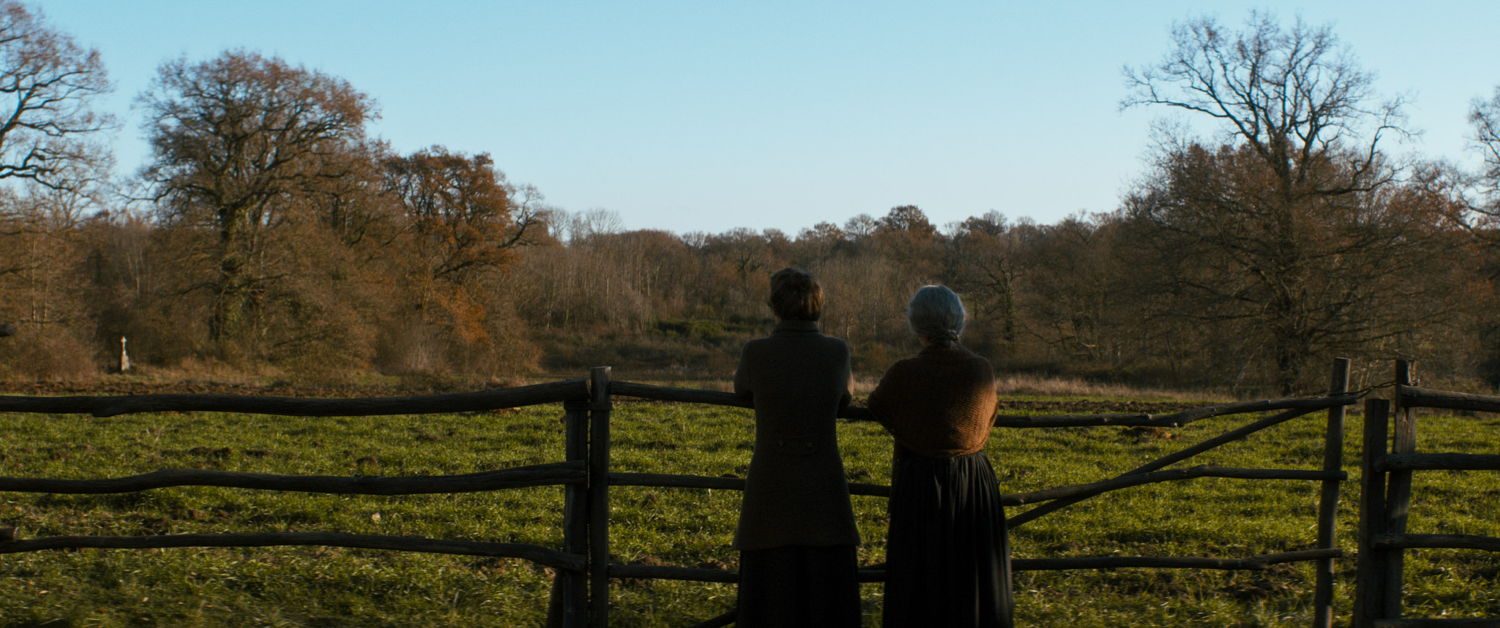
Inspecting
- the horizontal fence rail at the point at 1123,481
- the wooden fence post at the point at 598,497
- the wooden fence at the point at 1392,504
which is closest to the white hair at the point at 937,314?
the horizontal fence rail at the point at 1123,481

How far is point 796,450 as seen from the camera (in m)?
4.59

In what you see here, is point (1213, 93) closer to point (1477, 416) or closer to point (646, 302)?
point (1477, 416)

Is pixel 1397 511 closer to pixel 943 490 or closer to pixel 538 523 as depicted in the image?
pixel 943 490

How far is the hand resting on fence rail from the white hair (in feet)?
5.65

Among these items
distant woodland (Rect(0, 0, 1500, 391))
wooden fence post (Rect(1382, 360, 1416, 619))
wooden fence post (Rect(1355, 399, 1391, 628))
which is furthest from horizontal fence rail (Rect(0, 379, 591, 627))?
distant woodland (Rect(0, 0, 1500, 391))

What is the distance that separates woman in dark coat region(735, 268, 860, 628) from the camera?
458cm

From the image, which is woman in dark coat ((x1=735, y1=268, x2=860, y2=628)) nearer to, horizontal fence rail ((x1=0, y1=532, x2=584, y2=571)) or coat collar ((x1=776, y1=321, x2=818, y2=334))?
coat collar ((x1=776, y1=321, x2=818, y2=334))

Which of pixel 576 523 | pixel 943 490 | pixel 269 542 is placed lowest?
pixel 269 542

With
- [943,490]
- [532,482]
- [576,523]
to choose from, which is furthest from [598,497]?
[943,490]

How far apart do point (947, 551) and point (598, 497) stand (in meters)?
1.81

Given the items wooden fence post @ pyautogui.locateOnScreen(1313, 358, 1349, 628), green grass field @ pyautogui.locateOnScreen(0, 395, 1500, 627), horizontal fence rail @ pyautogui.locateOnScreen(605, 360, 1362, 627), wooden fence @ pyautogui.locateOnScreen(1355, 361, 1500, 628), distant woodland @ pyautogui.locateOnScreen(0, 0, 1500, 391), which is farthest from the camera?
distant woodland @ pyautogui.locateOnScreen(0, 0, 1500, 391)

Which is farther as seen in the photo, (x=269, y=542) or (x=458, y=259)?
(x=458, y=259)

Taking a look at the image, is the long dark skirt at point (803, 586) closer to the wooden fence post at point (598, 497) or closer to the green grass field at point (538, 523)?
the wooden fence post at point (598, 497)

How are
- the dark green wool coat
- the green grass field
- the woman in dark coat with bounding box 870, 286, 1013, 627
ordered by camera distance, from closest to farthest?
the dark green wool coat
the woman in dark coat with bounding box 870, 286, 1013, 627
the green grass field
